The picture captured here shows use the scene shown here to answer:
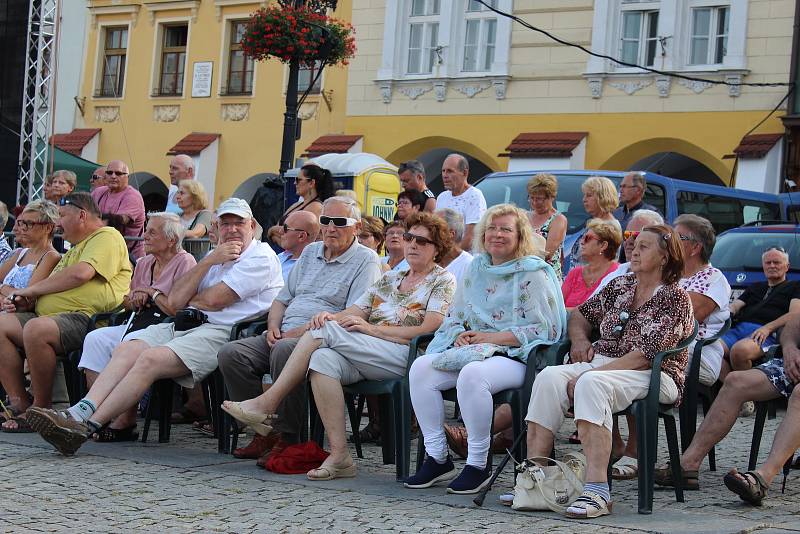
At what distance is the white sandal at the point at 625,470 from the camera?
23.3ft

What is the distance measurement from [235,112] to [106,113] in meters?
3.31

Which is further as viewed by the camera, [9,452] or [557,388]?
[9,452]

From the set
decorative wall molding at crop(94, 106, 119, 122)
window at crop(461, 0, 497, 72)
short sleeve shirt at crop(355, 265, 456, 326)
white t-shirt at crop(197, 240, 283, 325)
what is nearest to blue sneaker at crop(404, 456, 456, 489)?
short sleeve shirt at crop(355, 265, 456, 326)

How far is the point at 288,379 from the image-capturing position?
7199 millimetres

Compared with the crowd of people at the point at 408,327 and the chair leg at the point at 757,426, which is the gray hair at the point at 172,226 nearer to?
the crowd of people at the point at 408,327

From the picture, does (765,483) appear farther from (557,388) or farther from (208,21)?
(208,21)

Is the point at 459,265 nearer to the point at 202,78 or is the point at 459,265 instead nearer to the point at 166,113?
the point at 202,78

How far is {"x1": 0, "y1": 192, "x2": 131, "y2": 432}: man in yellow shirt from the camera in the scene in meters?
8.78

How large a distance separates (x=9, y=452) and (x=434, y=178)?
Result: 1724cm

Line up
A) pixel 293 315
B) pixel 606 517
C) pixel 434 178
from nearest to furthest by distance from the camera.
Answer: pixel 606 517 → pixel 293 315 → pixel 434 178

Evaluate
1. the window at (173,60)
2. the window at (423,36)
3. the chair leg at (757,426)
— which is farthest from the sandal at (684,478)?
the window at (173,60)

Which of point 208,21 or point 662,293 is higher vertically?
point 208,21

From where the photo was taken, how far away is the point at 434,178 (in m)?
24.5

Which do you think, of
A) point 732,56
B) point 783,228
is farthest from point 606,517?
point 732,56
